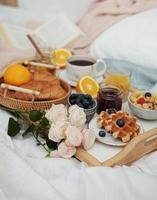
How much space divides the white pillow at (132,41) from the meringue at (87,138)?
1.57ft

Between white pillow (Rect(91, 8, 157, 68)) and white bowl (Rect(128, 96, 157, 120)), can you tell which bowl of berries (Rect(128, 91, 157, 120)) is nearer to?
white bowl (Rect(128, 96, 157, 120))

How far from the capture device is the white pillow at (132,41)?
4.21ft

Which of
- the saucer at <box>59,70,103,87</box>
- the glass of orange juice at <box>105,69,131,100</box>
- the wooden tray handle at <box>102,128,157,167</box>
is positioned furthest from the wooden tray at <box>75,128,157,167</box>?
the saucer at <box>59,70,103,87</box>

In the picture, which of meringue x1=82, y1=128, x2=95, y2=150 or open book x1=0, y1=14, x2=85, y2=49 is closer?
meringue x1=82, y1=128, x2=95, y2=150

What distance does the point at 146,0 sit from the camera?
→ 5.29 feet

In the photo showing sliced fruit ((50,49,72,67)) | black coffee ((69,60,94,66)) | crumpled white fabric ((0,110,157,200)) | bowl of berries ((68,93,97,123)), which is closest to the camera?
crumpled white fabric ((0,110,157,200))

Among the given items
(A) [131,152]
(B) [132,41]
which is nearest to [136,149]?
(A) [131,152]

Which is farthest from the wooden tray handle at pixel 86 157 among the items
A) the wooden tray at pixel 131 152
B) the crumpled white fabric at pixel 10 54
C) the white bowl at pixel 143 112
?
the crumpled white fabric at pixel 10 54

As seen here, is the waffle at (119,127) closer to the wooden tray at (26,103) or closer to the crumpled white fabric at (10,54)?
the wooden tray at (26,103)

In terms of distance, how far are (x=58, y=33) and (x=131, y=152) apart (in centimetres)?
89

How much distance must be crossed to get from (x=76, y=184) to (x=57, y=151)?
0.11 meters

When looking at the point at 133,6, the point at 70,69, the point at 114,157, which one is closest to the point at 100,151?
the point at 114,157

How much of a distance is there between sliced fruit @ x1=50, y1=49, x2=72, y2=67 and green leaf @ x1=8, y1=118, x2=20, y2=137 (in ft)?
1.42

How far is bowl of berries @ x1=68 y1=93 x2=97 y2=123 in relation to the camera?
987mm
